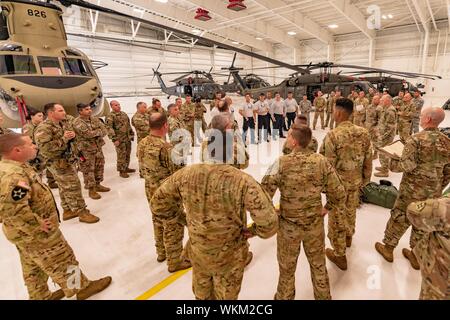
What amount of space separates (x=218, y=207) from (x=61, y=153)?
122 inches

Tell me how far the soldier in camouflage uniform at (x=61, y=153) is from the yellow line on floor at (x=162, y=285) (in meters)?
1.92

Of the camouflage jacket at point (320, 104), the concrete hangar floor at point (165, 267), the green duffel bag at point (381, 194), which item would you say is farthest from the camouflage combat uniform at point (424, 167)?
the camouflage jacket at point (320, 104)

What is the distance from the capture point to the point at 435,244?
1.38 metres

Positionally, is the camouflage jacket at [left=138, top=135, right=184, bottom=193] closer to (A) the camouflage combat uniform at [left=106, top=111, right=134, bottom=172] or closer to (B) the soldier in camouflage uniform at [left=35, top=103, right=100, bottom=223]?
(B) the soldier in camouflage uniform at [left=35, top=103, right=100, bottom=223]

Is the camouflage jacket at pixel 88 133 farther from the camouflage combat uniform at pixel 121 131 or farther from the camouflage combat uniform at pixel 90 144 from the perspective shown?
the camouflage combat uniform at pixel 121 131

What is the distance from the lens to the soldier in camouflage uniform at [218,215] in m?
1.49

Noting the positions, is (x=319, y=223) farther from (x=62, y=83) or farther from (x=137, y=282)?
(x=62, y=83)

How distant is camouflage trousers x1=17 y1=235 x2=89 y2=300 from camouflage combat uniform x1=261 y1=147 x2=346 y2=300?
1.87 meters

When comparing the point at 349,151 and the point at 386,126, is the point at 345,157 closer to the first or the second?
the point at 349,151

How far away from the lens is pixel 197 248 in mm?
1619

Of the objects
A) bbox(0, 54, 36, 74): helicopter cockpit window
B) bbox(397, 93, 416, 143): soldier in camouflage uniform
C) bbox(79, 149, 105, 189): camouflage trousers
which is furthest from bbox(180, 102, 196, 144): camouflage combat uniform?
bbox(397, 93, 416, 143): soldier in camouflage uniform

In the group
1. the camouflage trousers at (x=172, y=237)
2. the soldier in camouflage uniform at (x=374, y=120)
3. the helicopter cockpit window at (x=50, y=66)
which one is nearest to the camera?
the camouflage trousers at (x=172, y=237)

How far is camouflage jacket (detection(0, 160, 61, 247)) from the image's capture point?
173 centimetres
